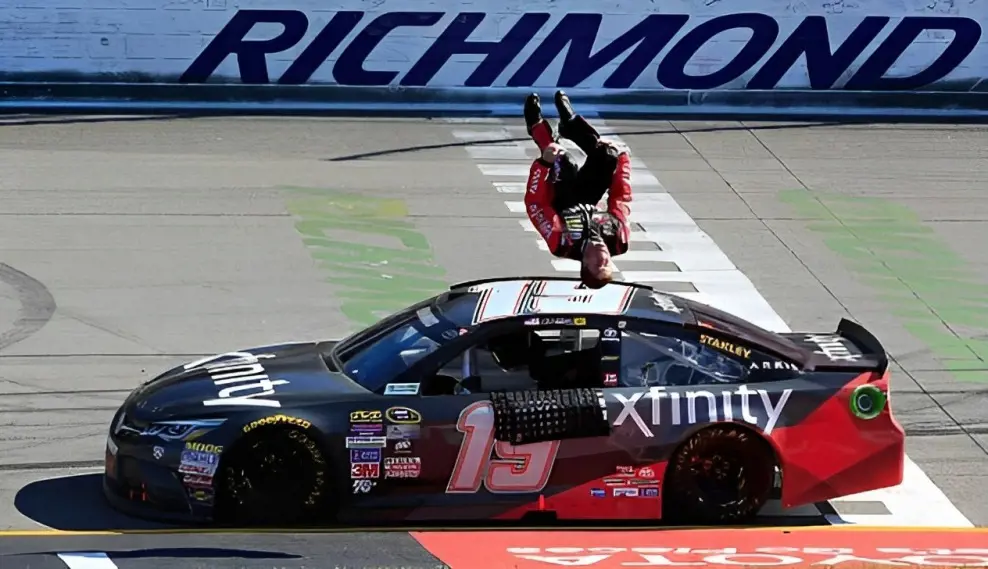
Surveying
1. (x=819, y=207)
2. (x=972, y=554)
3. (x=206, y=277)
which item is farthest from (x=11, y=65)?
(x=972, y=554)

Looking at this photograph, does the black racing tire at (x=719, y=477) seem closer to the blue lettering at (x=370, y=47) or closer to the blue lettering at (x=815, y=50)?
the blue lettering at (x=370, y=47)

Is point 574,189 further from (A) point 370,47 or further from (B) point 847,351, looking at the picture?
(A) point 370,47

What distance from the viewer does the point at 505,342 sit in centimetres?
850

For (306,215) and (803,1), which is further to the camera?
(803,1)

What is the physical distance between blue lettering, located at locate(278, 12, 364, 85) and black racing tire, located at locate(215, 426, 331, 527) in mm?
12236

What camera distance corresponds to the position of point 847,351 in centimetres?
895

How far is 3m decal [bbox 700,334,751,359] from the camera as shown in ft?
28.3

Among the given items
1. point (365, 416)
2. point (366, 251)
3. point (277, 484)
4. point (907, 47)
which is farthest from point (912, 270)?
point (277, 484)

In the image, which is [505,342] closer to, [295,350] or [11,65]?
[295,350]

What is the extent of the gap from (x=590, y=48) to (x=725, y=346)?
12.0 metres

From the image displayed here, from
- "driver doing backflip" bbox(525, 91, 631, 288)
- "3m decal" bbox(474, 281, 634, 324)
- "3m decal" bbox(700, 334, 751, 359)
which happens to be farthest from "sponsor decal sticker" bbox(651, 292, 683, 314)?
"driver doing backflip" bbox(525, 91, 631, 288)

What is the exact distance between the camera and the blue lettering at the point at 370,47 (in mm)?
19828

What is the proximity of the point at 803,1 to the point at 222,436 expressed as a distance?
46.3 ft

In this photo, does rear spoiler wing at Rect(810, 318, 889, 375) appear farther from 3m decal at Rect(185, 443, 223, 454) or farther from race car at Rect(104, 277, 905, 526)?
3m decal at Rect(185, 443, 223, 454)
